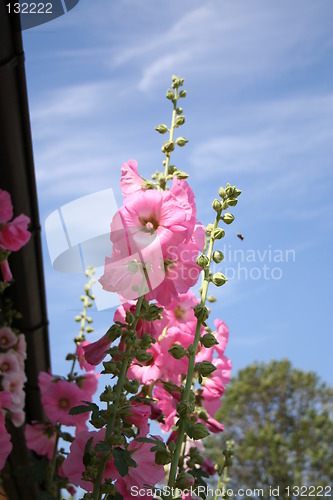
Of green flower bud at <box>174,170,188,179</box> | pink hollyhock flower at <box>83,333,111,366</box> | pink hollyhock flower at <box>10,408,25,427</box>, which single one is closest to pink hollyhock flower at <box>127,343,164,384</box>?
pink hollyhock flower at <box>83,333,111,366</box>

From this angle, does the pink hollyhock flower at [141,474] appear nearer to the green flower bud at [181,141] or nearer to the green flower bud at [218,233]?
the green flower bud at [218,233]

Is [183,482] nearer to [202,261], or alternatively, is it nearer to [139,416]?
[139,416]

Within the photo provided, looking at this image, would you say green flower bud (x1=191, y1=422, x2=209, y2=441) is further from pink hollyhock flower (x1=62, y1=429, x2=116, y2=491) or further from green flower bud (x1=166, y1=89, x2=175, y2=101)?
green flower bud (x1=166, y1=89, x2=175, y2=101)

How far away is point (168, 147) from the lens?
1.41 metres

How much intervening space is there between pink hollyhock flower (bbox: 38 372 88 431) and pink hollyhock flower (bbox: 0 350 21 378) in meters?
0.33

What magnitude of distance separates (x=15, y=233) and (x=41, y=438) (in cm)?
64

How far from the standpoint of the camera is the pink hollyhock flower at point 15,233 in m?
1.82

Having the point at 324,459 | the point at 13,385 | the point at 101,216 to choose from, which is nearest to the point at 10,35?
the point at 101,216

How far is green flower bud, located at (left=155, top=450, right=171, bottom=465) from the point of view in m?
1.04

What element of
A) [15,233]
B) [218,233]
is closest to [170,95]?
[218,233]

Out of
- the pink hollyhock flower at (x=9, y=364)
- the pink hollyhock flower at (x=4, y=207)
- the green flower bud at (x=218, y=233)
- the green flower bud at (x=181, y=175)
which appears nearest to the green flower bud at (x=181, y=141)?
the green flower bud at (x=181, y=175)

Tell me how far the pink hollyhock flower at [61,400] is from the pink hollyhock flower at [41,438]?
0.11 m

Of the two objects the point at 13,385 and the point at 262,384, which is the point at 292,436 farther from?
the point at 13,385

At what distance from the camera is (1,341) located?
229 cm
